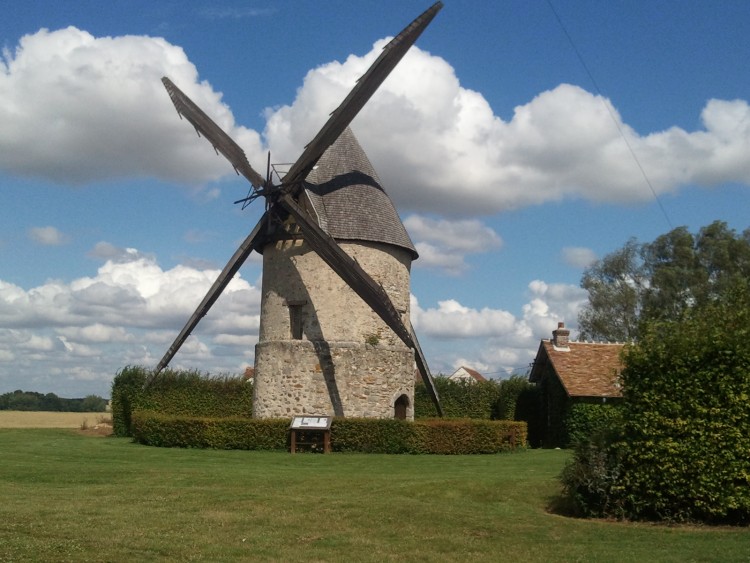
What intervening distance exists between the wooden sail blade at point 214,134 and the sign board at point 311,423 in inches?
307

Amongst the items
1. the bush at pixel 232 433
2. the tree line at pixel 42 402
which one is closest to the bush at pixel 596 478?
the bush at pixel 232 433

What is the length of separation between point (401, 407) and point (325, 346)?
12.3ft

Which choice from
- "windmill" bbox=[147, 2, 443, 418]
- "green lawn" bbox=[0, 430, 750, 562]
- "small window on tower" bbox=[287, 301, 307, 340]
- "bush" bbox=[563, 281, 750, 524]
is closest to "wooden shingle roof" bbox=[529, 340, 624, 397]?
"windmill" bbox=[147, 2, 443, 418]

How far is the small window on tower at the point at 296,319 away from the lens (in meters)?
25.6

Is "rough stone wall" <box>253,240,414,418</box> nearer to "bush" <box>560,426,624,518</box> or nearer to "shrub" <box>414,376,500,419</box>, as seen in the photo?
"shrub" <box>414,376,500,419</box>

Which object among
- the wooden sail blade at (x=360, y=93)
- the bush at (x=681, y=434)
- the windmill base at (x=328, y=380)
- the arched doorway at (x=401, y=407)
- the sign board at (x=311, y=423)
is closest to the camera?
the bush at (x=681, y=434)

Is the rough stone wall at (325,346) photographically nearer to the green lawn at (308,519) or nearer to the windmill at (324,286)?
the windmill at (324,286)

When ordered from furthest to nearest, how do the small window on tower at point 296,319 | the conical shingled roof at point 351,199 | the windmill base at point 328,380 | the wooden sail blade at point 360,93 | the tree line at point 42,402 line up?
the tree line at point 42,402 < the small window on tower at point 296,319 < the conical shingled roof at point 351,199 < the windmill base at point 328,380 < the wooden sail blade at point 360,93

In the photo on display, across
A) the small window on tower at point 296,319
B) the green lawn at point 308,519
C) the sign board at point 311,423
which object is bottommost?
the green lawn at point 308,519

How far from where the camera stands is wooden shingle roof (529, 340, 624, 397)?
28.3 meters

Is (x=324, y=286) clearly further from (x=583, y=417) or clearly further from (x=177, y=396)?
(x=583, y=417)

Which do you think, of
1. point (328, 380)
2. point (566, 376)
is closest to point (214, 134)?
point (328, 380)

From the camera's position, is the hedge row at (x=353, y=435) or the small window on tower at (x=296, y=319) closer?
the hedge row at (x=353, y=435)

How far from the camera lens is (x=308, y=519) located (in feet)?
38.1
